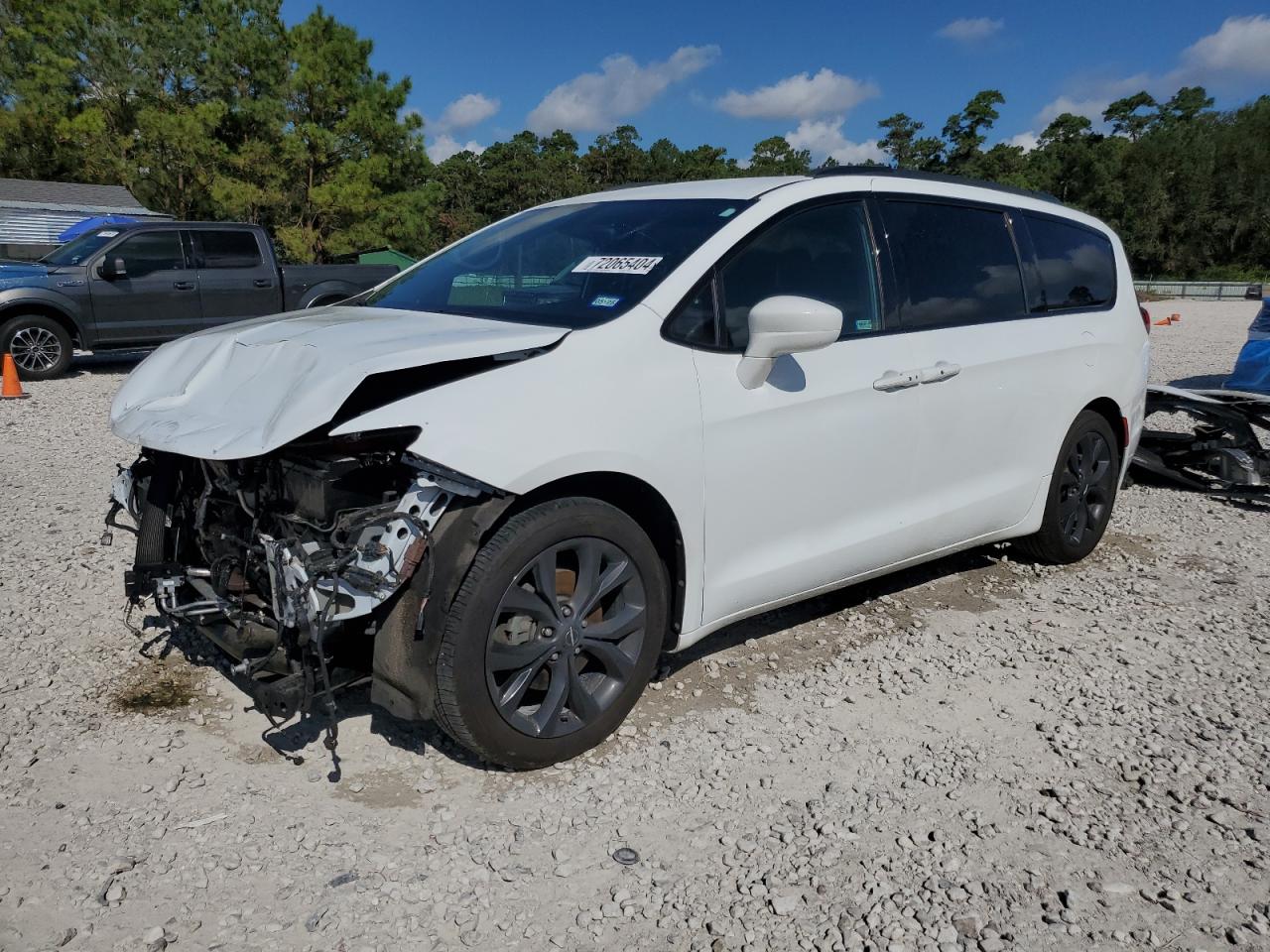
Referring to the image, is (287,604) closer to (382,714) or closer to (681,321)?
(382,714)

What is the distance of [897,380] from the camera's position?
12.4 ft

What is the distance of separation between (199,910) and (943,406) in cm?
316

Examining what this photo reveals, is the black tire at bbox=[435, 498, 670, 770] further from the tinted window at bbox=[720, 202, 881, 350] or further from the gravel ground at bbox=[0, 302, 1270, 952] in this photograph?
the tinted window at bbox=[720, 202, 881, 350]

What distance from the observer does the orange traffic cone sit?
10352mm

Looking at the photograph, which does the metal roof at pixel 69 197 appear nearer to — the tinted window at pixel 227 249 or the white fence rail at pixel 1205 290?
the tinted window at pixel 227 249

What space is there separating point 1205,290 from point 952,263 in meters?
53.0

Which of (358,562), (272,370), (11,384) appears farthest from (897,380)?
(11,384)

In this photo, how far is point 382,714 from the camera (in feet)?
11.4

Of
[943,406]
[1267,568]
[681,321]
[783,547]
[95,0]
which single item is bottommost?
[1267,568]

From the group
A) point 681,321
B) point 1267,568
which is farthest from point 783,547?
point 1267,568

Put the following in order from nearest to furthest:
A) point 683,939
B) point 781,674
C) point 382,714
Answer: point 683,939
point 382,714
point 781,674

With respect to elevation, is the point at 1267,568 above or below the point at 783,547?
below

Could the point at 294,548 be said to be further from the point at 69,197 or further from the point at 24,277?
the point at 69,197

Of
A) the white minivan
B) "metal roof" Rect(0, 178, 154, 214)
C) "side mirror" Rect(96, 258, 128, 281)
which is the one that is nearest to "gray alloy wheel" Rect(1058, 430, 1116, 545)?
the white minivan
